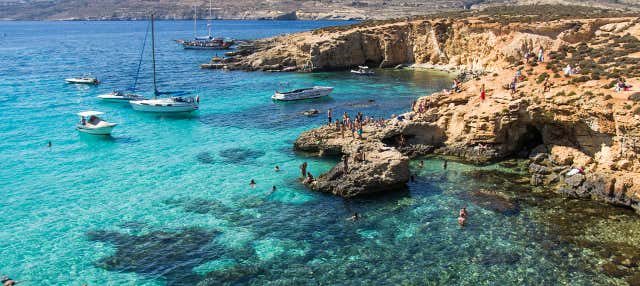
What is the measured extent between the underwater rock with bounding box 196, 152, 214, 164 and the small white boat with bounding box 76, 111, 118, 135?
39.0ft

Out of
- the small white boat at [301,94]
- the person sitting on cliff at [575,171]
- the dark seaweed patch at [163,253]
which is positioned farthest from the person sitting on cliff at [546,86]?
the small white boat at [301,94]

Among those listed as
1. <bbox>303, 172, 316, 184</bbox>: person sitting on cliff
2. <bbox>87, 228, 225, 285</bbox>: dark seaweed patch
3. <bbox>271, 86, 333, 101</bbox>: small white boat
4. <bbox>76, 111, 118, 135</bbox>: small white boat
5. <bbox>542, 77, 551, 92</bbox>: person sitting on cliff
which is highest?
<bbox>542, 77, 551, 92</bbox>: person sitting on cliff

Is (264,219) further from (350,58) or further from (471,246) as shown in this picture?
(350,58)

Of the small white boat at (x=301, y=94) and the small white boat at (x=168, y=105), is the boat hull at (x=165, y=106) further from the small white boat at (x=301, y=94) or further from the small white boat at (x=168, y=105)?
the small white boat at (x=301, y=94)

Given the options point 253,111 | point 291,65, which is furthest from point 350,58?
point 253,111

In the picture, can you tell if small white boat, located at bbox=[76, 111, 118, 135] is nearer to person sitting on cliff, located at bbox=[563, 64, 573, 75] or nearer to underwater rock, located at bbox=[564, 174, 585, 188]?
underwater rock, located at bbox=[564, 174, 585, 188]

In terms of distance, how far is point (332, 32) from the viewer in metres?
96.5

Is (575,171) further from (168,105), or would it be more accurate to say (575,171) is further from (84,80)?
(84,80)

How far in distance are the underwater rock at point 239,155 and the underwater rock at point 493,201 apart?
17.3 meters

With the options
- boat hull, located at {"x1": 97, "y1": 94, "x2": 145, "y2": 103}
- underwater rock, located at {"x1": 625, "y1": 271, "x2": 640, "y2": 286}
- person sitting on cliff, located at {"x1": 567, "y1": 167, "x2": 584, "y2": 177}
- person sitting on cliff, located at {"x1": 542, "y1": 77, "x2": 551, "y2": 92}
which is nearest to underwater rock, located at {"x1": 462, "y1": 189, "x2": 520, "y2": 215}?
person sitting on cliff, located at {"x1": 567, "y1": 167, "x2": 584, "y2": 177}

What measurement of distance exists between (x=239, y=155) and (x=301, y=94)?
24.3m

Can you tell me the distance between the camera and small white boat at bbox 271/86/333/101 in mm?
64062

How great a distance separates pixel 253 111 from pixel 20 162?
2452 centimetres

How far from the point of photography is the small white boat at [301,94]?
64.1 m
